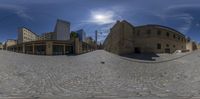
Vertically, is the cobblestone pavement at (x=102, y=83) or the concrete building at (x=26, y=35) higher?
the concrete building at (x=26, y=35)

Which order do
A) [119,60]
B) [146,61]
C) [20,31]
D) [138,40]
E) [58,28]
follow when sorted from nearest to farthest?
[20,31] → [58,28] → [138,40] → [146,61] → [119,60]

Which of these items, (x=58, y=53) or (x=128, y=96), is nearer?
(x=128, y=96)

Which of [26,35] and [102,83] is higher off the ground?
[26,35]

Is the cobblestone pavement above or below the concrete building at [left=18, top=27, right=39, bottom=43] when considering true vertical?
below

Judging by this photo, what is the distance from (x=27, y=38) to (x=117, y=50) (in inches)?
616

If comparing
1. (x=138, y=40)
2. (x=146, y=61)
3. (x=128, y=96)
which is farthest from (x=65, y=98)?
(x=146, y=61)

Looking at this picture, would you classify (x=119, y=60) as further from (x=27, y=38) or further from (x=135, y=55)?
(x=27, y=38)

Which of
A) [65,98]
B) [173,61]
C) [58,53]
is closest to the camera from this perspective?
[65,98]

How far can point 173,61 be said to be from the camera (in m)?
21.7

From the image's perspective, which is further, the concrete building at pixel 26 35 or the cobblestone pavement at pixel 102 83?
the concrete building at pixel 26 35

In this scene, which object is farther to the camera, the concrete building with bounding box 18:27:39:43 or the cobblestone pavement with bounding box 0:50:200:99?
the concrete building with bounding box 18:27:39:43

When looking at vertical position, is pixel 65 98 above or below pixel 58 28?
below

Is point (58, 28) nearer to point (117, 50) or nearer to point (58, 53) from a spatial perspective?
point (117, 50)

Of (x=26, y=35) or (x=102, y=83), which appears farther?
(x=102, y=83)
